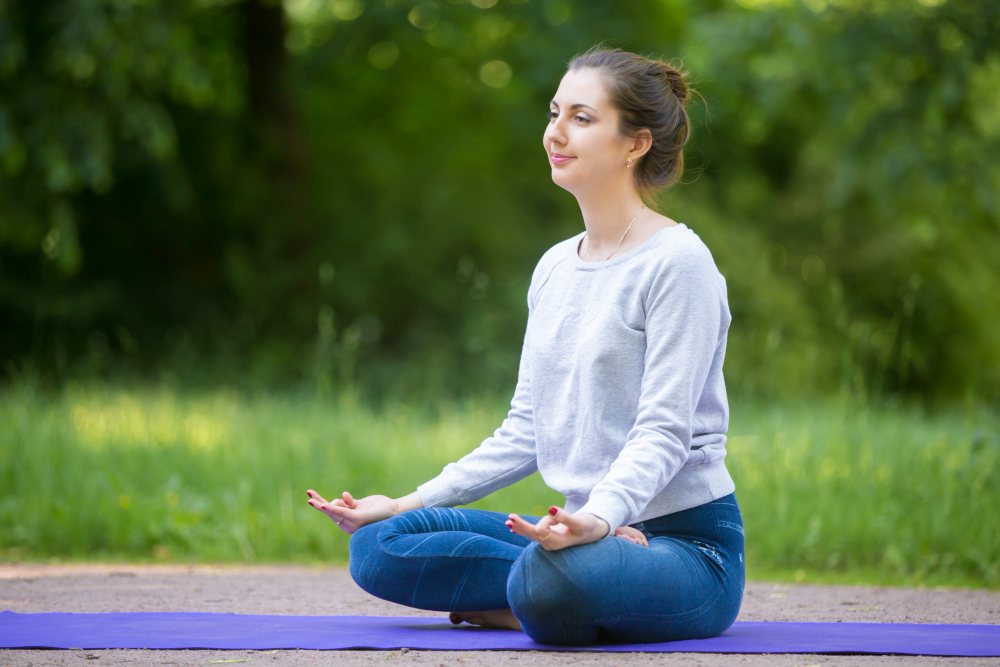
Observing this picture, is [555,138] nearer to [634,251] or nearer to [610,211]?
[610,211]

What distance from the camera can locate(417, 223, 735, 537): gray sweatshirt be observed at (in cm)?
222

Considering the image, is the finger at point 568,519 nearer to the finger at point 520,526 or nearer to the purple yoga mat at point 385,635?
the finger at point 520,526

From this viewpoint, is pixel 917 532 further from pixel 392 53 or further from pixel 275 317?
pixel 392 53

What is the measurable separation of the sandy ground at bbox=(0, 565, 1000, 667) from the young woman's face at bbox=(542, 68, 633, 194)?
3.77ft

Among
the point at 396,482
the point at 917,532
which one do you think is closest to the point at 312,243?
the point at 396,482

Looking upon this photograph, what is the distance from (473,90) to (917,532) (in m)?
10.7

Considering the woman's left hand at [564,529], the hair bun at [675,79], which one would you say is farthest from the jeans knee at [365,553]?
the hair bun at [675,79]

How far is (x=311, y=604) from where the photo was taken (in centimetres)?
339

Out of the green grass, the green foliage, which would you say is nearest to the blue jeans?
the green grass

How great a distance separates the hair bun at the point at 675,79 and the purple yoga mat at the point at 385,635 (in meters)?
1.38

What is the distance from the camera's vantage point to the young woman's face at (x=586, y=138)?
251 cm

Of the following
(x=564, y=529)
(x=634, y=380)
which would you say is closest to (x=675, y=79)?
(x=634, y=380)

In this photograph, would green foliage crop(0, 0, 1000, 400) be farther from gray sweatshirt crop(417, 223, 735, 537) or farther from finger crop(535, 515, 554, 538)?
finger crop(535, 515, 554, 538)

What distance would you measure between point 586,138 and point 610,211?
0.20 meters
